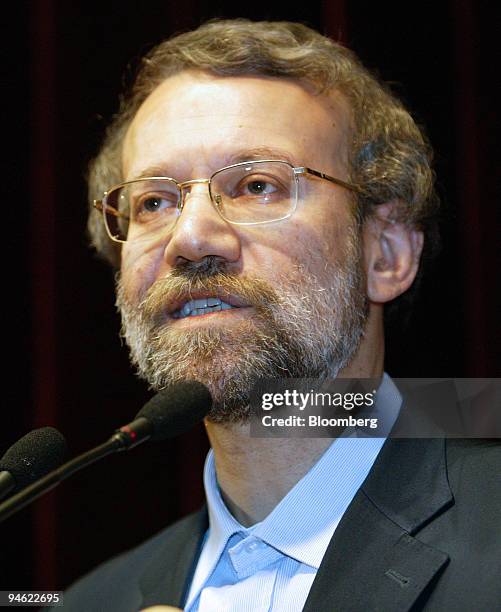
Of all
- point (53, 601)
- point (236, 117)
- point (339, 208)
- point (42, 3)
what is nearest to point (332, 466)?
point (339, 208)

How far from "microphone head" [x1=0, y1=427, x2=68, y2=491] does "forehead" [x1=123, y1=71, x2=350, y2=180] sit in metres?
0.68

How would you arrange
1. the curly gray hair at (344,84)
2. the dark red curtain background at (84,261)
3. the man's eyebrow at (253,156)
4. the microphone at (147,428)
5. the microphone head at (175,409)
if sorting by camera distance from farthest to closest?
the dark red curtain background at (84,261), the curly gray hair at (344,84), the man's eyebrow at (253,156), the microphone head at (175,409), the microphone at (147,428)

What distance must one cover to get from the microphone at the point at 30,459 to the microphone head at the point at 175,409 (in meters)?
0.12

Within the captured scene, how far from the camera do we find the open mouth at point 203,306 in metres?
1.45

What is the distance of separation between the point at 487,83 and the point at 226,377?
39.0 inches

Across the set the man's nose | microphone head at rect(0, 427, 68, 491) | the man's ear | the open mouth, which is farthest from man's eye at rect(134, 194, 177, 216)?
microphone head at rect(0, 427, 68, 491)

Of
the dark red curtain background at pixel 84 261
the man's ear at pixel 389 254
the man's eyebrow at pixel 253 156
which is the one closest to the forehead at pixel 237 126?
the man's eyebrow at pixel 253 156

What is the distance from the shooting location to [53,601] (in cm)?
185

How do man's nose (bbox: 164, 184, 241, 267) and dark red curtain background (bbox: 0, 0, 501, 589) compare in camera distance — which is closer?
man's nose (bbox: 164, 184, 241, 267)

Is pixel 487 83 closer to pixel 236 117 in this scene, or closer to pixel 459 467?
pixel 236 117

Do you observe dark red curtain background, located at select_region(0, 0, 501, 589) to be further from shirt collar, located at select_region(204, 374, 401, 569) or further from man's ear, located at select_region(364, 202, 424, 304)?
shirt collar, located at select_region(204, 374, 401, 569)

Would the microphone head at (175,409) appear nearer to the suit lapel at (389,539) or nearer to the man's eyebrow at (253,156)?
the suit lapel at (389,539)

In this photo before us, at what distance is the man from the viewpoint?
1304 millimetres

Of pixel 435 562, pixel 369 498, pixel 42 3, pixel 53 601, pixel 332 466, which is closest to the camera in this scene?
pixel 435 562
